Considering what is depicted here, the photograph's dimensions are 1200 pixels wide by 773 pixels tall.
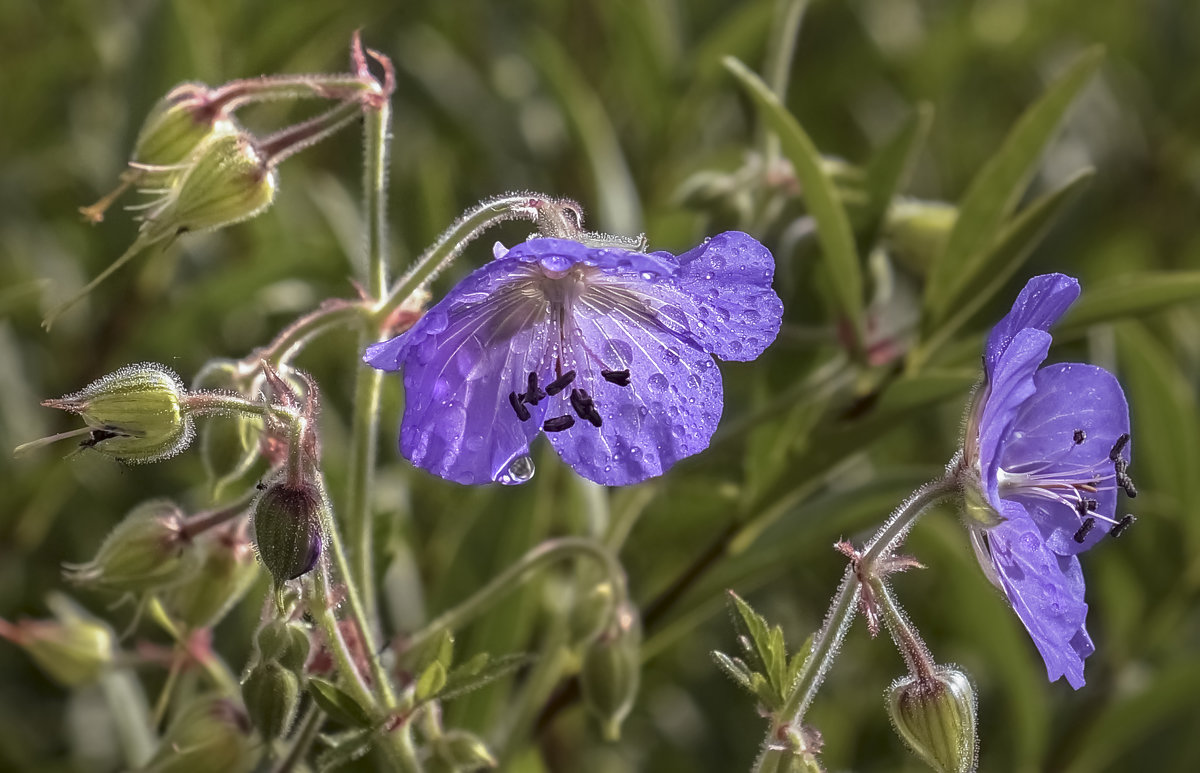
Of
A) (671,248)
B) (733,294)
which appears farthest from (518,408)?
(671,248)

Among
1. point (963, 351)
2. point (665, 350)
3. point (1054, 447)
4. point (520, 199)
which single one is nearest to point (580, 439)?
point (665, 350)

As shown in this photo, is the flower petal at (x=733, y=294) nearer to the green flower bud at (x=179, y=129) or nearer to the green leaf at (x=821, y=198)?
the green leaf at (x=821, y=198)

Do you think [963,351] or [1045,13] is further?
[1045,13]

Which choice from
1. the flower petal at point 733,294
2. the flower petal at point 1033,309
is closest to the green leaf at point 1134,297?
the flower petal at point 1033,309

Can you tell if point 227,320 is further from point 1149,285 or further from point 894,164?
point 1149,285

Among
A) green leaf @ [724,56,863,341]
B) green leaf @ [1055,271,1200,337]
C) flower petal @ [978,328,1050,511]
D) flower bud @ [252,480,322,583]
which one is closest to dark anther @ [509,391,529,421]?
flower bud @ [252,480,322,583]

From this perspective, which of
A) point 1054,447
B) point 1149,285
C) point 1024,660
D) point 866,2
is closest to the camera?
point 1054,447

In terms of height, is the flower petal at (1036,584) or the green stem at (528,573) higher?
the green stem at (528,573)
